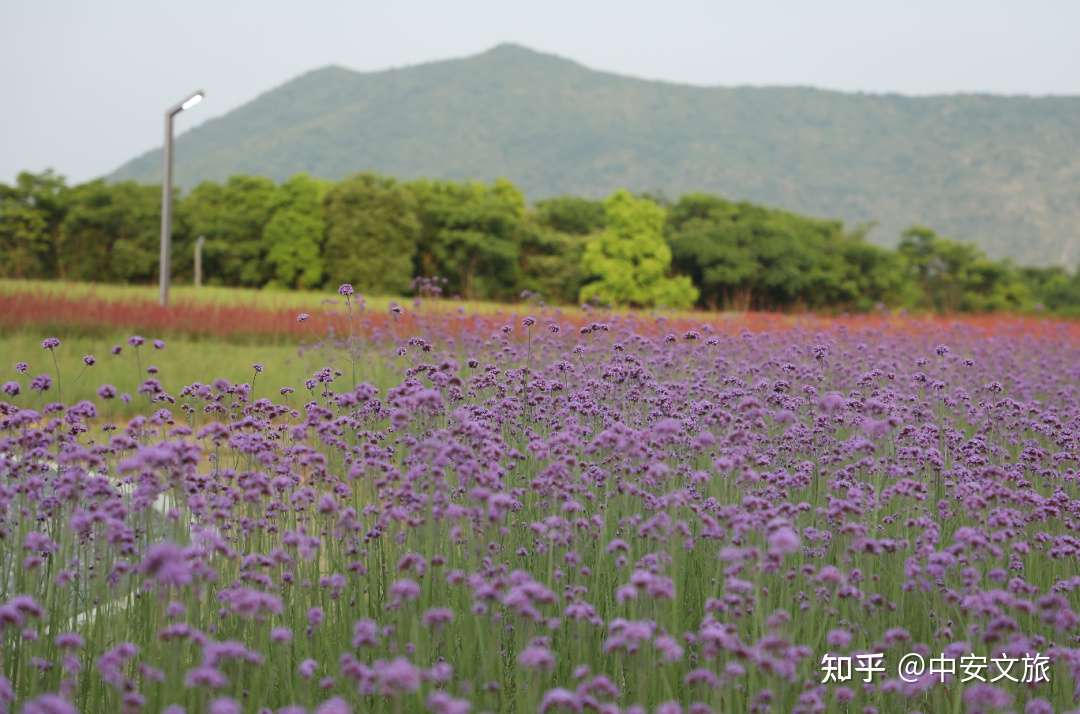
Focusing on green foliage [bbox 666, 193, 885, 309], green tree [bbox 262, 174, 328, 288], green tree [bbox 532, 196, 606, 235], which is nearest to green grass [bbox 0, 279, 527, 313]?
green tree [bbox 262, 174, 328, 288]

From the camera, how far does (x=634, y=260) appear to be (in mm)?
43219

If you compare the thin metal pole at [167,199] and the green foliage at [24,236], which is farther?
the green foliage at [24,236]

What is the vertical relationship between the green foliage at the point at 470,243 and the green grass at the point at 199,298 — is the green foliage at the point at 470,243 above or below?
above

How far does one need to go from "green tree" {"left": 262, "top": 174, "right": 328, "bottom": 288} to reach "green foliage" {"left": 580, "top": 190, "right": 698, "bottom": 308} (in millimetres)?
11667

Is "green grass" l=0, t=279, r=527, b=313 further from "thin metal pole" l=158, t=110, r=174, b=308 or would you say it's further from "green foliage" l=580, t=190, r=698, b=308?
"green foliage" l=580, t=190, r=698, b=308

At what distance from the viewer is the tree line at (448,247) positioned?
41.7 m

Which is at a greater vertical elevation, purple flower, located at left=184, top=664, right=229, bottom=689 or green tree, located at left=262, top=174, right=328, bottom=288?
green tree, located at left=262, top=174, right=328, bottom=288

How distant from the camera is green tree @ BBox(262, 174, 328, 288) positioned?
43.3m

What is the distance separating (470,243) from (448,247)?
7.00 feet

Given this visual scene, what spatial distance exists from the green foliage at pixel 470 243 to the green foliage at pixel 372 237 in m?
1.64

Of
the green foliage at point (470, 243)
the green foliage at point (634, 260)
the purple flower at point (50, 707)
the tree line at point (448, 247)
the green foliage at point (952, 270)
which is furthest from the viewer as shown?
the green foliage at point (952, 270)

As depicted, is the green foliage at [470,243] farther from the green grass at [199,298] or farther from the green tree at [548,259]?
the green grass at [199,298]

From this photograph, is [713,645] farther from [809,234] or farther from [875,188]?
[875,188]

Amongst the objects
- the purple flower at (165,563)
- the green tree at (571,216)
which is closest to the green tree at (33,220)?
the green tree at (571,216)
